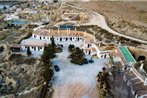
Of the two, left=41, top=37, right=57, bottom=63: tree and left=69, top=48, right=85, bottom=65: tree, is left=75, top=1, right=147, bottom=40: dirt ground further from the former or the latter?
left=41, top=37, right=57, bottom=63: tree

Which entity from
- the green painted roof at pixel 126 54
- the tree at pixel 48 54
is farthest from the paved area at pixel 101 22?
the tree at pixel 48 54

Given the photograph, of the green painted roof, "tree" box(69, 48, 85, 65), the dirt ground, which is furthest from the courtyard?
the dirt ground

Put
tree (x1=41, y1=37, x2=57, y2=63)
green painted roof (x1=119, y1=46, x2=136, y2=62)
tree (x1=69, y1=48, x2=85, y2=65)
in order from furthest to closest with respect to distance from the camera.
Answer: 1. green painted roof (x1=119, y1=46, x2=136, y2=62)
2. tree (x1=69, y1=48, x2=85, y2=65)
3. tree (x1=41, y1=37, x2=57, y2=63)

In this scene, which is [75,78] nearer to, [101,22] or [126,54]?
[126,54]

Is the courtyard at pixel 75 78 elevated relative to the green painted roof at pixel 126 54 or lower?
lower

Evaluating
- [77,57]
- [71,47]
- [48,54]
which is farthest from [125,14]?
[48,54]

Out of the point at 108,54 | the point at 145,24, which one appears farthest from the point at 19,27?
the point at 145,24

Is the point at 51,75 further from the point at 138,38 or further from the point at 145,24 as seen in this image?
the point at 145,24

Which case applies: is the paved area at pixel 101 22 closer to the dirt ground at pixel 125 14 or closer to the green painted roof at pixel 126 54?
the dirt ground at pixel 125 14
